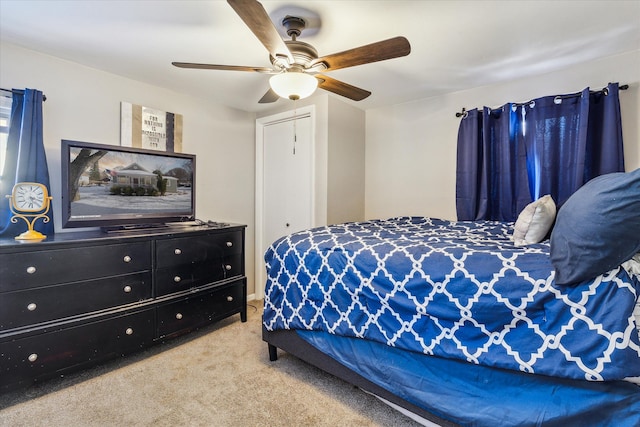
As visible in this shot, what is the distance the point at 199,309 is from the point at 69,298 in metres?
0.89

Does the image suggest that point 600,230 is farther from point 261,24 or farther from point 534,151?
point 534,151

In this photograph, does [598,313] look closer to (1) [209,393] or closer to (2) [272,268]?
(2) [272,268]

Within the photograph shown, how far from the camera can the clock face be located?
6.14 feet

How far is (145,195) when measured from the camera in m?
2.51

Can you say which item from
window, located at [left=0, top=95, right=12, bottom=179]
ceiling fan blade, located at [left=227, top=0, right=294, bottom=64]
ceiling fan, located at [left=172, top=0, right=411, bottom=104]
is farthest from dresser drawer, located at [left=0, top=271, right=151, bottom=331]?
→ ceiling fan blade, located at [left=227, top=0, right=294, bottom=64]

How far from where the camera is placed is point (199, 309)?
2.52 metres

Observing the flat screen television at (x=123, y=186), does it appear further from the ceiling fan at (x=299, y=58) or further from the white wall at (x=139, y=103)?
the ceiling fan at (x=299, y=58)

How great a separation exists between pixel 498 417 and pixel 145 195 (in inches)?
107

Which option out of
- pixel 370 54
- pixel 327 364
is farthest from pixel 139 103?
pixel 327 364

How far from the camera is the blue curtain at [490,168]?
264 cm

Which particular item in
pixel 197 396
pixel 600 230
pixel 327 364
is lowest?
pixel 197 396

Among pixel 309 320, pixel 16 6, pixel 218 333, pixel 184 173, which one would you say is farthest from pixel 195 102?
pixel 309 320

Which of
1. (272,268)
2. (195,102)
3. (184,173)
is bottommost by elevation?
(272,268)

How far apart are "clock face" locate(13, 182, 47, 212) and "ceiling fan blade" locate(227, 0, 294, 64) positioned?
1.74 m
